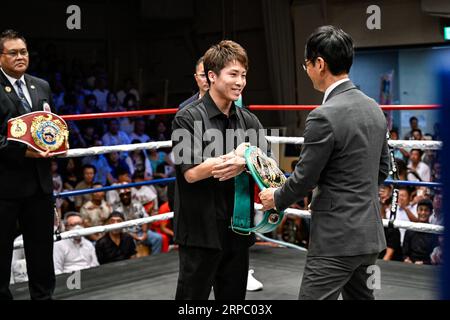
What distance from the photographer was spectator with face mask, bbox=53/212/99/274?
4.76 m

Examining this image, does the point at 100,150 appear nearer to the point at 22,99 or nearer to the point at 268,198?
the point at 22,99

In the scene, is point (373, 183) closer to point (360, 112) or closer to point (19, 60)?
point (360, 112)

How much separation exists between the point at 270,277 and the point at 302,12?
6.54 metres

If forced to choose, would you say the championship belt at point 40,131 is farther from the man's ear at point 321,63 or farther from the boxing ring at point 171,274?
the man's ear at point 321,63

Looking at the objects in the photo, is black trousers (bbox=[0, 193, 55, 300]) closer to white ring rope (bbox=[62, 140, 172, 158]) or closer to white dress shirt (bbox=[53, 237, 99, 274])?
white ring rope (bbox=[62, 140, 172, 158])

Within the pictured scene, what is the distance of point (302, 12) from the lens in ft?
33.0

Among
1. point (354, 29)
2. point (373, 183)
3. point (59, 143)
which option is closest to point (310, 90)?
point (354, 29)

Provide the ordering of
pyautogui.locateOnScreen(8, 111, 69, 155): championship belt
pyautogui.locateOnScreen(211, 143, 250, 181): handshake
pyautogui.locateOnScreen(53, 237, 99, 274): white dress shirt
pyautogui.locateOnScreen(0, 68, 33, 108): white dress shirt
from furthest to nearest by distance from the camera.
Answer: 1. pyautogui.locateOnScreen(53, 237, 99, 274): white dress shirt
2. pyautogui.locateOnScreen(0, 68, 33, 108): white dress shirt
3. pyautogui.locateOnScreen(8, 111, 69, 155): championship belt
4. pyautogui.locateOnScreen(211, 143, 250, 181): handshake

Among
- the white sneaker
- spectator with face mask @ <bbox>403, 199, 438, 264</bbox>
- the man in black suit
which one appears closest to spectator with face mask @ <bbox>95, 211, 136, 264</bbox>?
the white sneaker

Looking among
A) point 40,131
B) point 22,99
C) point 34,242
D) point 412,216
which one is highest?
point 22,99

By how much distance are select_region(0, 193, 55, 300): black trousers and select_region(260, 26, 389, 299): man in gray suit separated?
160cm

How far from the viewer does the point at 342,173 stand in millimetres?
2146

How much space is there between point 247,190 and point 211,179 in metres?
0.14

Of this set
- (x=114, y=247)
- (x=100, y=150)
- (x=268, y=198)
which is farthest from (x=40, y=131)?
(x=114, y=247)
